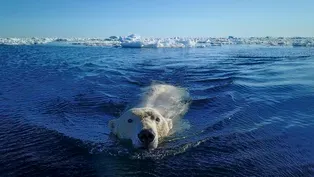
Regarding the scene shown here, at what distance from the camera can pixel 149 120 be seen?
24.3ft

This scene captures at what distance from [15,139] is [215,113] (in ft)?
18.0

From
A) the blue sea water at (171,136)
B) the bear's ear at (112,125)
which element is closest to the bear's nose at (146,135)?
the blue sea water at (171,136)

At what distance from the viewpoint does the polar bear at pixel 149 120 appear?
263 inches

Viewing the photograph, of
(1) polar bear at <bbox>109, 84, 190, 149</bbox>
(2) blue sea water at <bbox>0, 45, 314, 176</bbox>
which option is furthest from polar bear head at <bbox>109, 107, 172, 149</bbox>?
(2) blue sea water at <bbox>0, 45, 314, 176</bbox>

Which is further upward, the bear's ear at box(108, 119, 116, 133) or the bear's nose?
the bear's nose

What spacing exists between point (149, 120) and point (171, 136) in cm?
79

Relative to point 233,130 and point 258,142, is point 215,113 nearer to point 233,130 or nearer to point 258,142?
point 233,130

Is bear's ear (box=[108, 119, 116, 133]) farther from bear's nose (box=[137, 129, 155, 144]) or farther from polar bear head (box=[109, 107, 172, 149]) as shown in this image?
bear's nose (box=[137, 129, 155, 144])

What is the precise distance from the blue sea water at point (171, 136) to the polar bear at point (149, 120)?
235 mm

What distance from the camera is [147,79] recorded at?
1589 cm

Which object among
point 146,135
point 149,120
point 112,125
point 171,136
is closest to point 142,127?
point 146,135

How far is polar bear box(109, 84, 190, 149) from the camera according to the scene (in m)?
6.67

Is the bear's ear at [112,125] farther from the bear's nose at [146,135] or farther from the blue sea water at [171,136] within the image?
the bear's nose at [146,135]

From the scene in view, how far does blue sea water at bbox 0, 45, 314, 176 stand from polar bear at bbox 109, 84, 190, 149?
0.77 feet
